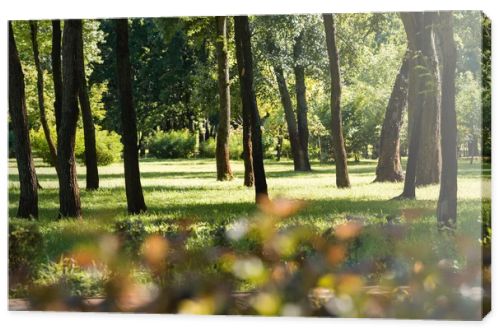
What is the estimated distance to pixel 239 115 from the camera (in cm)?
1095

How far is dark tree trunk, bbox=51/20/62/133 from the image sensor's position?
11352 mm

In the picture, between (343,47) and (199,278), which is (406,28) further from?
(199,278)

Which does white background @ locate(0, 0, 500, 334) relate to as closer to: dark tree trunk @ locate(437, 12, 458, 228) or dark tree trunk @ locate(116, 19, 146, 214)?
dark tree trunk @ locate(437, 12, 458, 228)

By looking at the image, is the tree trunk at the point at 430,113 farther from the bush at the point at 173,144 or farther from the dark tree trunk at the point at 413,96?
the bush at the point at 173,144

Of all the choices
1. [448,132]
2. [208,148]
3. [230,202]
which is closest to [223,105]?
[208,148]

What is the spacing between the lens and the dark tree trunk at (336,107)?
410 inches

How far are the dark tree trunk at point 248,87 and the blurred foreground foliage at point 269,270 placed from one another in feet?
1.77

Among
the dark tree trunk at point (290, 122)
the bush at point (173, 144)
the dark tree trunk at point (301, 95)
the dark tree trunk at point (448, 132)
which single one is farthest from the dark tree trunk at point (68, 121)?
the dark tree trunk at point (448, 132)

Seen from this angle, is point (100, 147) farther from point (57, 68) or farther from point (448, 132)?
point (448, 132)

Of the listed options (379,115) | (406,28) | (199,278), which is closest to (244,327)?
(199,278)

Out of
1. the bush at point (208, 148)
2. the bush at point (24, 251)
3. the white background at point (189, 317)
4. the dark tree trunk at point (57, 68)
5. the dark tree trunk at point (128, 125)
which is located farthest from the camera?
the dark tree trunk at point (57, 68)

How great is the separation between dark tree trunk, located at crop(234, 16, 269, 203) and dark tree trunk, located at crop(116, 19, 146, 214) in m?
1.26

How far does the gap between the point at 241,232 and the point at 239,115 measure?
1.36 m

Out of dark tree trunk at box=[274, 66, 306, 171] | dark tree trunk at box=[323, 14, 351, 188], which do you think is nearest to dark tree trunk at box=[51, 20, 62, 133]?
dark tree trunk at box=[274, 66, 306, 171]
